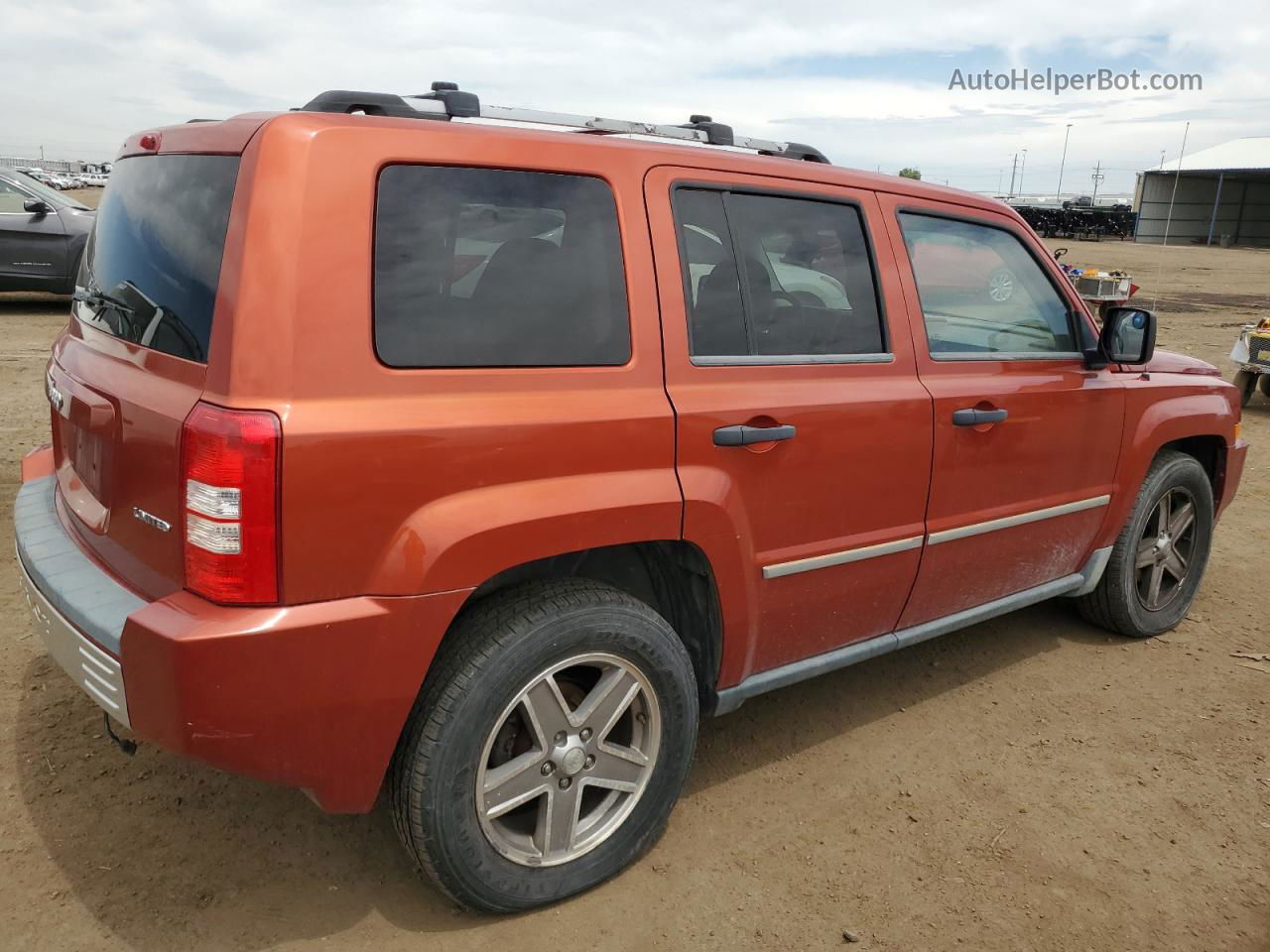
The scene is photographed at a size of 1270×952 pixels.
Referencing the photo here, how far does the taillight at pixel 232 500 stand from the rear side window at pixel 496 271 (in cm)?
34

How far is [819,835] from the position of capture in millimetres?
2912

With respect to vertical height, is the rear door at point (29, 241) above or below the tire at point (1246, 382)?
above

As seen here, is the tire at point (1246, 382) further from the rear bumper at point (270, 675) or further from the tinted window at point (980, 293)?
the rear bumper at point (270, 675)

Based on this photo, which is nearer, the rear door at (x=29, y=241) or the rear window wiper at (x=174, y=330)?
the rear window wiper at (x=174, y=330)

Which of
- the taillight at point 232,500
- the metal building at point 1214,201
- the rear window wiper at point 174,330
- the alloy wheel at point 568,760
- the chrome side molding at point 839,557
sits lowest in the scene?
the alloy wheel at point 568,760

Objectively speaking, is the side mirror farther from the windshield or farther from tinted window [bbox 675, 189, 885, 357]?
the windshield

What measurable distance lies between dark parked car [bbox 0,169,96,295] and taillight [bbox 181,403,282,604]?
11.0 metres

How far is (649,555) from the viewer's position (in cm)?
271

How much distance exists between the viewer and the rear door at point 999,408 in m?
3.24

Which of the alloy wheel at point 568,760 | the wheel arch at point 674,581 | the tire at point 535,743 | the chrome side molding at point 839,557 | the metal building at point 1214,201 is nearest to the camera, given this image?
the tire at point 535,743

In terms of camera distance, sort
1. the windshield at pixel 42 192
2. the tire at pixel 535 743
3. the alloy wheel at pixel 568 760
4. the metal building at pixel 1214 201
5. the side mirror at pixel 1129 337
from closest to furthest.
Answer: the tire at pixel 535 743
the alloy wheel at pixel 568 760
the side mirror at pixel 1129 337
the windshield at pixel 42 192
the metal building at pixel 1214 201

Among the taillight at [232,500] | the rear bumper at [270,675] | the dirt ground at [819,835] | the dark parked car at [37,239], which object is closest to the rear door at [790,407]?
the dirt ground at [819,835]

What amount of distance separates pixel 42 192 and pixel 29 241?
0.72 m

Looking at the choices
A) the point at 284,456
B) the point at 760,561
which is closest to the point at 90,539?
the point at 284,456
